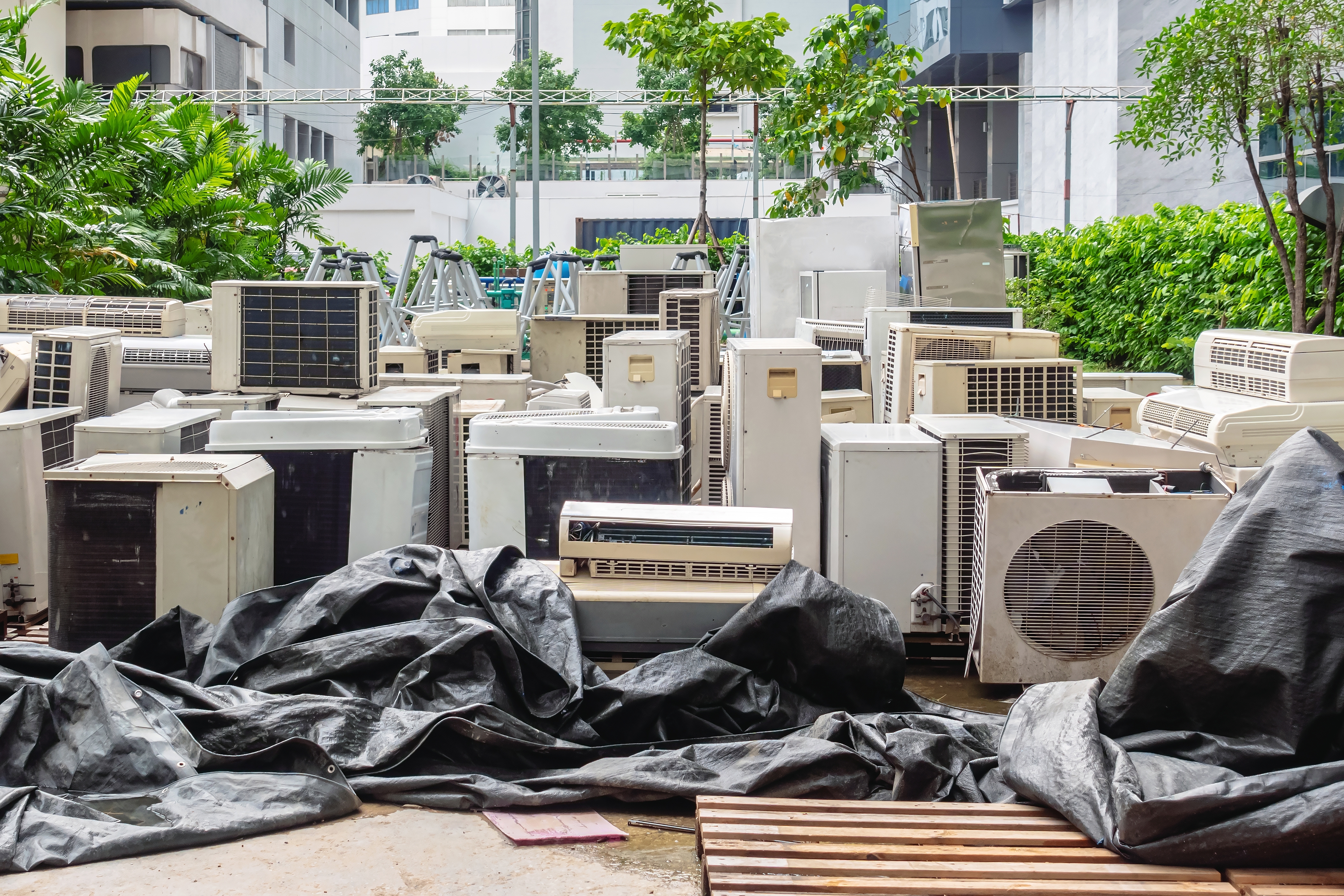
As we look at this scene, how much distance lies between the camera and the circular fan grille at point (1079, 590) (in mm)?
4020

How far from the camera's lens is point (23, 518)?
178 inches

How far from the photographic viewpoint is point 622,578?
3.88 metres

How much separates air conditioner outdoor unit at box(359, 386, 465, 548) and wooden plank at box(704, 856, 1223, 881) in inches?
107

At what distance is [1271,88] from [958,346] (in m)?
3.64

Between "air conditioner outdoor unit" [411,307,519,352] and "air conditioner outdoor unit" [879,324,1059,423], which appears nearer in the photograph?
"air conditioner outdoor unit" [879,324,1059,423]

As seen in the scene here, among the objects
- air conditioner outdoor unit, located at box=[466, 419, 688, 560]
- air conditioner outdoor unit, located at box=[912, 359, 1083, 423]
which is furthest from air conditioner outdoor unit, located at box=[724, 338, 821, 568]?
air conditioner outdoor unit, located at box=[912, 359, 1083, 423]

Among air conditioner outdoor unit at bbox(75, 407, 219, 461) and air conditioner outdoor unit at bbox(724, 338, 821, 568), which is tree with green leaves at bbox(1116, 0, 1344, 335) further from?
air conditioner outdoor unit at bbox(75, 407, 219, 461)

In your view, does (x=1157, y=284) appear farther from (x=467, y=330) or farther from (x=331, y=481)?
(x=331, y=481)

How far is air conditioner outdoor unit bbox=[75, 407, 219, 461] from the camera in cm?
441

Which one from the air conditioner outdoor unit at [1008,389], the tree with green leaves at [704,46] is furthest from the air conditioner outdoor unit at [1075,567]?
the tree with green leaves at [704,46]

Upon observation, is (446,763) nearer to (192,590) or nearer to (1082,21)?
(192,590)

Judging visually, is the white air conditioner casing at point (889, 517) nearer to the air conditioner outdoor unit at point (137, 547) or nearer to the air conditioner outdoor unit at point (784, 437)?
the air conditioner outdoor unit at point (784, 437)

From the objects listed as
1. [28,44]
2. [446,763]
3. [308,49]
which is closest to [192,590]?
[446,763]

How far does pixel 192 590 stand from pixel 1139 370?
1125cm
